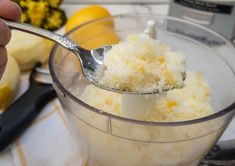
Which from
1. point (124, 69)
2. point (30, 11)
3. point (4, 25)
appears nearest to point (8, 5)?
point (4, 25)

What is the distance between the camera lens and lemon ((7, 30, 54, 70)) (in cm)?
58

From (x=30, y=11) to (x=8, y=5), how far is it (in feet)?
0.97

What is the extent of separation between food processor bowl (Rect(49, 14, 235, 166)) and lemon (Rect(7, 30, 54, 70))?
112 millimetres

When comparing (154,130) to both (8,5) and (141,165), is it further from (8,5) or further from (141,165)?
(8,5)

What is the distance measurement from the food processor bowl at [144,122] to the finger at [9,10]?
0.21 feet

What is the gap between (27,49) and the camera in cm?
58

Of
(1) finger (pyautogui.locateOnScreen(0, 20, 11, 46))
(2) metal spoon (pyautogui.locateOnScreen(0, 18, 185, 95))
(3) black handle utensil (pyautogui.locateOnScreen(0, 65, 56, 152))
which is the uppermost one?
(1) finger (pyautogui.locateOnScreen(0, 20, 11, 46))

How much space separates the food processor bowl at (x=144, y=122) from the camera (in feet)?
1.16

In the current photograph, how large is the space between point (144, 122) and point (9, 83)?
0.90 ft

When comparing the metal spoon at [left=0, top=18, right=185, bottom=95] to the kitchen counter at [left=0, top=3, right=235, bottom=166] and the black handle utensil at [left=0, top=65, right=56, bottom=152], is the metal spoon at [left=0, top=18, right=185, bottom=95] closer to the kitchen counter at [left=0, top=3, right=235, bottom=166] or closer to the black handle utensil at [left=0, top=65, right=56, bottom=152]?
the black handle utensil at [left=0, top=65, right=56, bottom=152]

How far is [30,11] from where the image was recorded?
0.66 m

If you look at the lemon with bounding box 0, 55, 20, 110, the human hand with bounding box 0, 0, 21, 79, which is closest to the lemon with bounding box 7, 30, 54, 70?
the lemon with bounding box 0, 55, 20, 110

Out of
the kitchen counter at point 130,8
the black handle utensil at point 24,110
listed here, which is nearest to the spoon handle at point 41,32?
the black handle utensil at point 24,110

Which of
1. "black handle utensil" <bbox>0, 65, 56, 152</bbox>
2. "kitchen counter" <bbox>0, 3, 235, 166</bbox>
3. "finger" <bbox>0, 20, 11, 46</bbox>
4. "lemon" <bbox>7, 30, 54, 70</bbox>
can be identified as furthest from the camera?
"kitchen counter" <bbox>0, 3, 235, 166</bbox>
